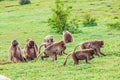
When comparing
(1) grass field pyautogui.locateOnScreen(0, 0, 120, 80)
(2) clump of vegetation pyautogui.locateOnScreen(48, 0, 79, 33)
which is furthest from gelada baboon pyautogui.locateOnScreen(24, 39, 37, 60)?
(2) clump of vegetation pyautogui.locateOnScreen(48, 0, 79, 33)

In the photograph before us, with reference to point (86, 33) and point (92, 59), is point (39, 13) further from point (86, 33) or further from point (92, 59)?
point (92, 59)

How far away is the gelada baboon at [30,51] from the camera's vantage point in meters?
19.4

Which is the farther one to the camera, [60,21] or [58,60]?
[60,21]

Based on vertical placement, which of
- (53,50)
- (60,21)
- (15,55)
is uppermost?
(60,21)

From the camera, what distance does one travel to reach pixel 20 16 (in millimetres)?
44219

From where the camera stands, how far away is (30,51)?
1944 cm

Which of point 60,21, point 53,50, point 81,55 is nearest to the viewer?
point 81,55

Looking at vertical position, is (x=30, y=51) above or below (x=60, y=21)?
below

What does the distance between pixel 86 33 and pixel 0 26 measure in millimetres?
9787

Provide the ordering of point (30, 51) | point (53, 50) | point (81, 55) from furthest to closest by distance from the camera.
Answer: point (30, 51)
point (53, 50)
point (81, 55)

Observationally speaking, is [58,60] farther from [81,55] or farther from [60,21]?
[60,21]

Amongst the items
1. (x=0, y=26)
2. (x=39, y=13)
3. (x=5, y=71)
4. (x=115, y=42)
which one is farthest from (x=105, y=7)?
(x=5, y=71)

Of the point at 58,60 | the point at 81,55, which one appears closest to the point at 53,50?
the point at 58,60

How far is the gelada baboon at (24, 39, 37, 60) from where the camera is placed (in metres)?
19.4
